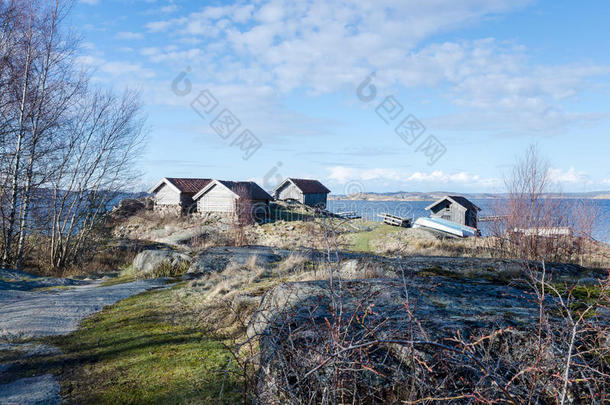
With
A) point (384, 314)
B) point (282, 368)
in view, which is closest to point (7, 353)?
point (282, 368)

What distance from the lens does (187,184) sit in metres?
40.3

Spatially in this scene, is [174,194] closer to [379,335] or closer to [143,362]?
[143,362]

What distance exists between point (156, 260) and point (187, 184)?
30.6 metres

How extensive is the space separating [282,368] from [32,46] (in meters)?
14.5

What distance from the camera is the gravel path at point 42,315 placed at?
3.75m

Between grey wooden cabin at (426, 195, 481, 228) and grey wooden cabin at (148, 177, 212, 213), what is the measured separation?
1038 inches

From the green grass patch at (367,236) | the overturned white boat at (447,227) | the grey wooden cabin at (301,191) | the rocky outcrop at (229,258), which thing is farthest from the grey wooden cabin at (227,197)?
the rocky outcrop at (229,258)

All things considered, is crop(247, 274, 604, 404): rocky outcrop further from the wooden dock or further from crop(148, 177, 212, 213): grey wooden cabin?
crop(148, 177, 212, 213): grey wooden cabin

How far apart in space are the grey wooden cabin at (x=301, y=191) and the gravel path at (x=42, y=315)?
124 ft

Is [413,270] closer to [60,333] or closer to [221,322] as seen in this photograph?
[221,322]

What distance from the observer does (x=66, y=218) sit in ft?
48.6

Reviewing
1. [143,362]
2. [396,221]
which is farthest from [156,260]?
[396,221]

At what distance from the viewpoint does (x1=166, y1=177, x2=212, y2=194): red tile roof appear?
39188 millimetres

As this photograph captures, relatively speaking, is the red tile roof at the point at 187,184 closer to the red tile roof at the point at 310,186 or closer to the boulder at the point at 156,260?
the red tile roof at the point at 310,186
